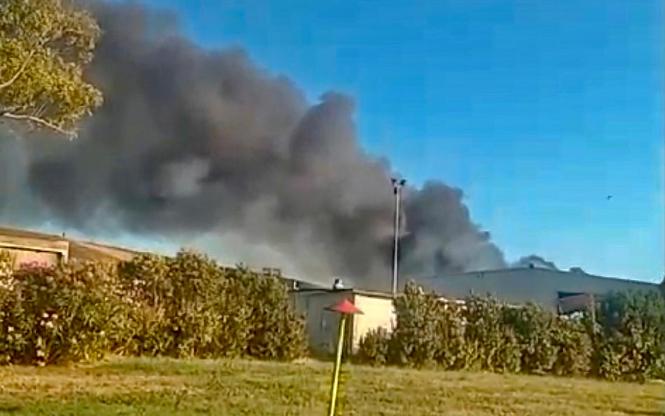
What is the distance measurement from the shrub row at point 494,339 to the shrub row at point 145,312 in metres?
0.79

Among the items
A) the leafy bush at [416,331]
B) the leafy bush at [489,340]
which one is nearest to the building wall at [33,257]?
the leafy bush at [416,331]

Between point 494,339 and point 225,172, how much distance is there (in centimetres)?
251

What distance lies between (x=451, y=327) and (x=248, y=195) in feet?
6.34

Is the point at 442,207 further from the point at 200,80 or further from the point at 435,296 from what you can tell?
the point at 200,80

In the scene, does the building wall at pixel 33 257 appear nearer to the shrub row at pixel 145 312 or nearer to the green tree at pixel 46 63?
the shrub row at pixel 145 312

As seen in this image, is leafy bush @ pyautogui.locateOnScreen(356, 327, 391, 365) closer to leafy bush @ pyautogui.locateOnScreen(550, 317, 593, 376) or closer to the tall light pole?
the tall light pole

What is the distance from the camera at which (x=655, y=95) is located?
154 cm

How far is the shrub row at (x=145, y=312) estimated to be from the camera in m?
5.15

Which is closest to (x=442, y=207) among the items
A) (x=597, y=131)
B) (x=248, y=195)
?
(x=248, y=195)

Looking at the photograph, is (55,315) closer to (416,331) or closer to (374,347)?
(374,347)

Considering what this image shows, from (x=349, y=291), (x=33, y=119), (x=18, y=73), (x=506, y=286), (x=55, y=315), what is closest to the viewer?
(x=18, y=73)

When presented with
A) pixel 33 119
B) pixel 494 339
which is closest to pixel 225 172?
pixel 33 119

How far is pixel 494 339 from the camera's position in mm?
6688

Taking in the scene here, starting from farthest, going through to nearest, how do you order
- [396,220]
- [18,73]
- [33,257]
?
[396,220] → [33,257] → [18,73]
